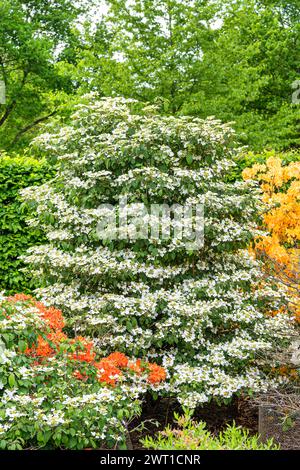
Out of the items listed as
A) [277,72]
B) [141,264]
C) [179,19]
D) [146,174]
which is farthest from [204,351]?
[277,72]

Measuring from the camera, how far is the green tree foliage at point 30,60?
50.9 ft

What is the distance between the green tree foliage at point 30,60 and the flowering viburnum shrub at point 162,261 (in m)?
10.3

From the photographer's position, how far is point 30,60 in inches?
628

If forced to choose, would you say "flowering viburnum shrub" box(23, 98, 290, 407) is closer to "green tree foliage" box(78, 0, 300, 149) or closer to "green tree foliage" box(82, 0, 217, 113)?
"green tree foliage" box(78, 0, 300, 149)

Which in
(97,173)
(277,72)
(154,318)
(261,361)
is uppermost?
(277,72)

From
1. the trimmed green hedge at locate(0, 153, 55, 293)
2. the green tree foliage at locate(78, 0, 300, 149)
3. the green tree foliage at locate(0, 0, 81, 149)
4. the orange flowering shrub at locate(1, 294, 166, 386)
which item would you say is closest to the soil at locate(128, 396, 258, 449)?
the orange flowering shrub at locate(1, 294, 166, 386)

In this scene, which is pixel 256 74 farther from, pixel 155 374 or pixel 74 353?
pixel 74 353

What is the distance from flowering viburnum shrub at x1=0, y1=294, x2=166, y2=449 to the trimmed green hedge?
362 cm

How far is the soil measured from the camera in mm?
4977

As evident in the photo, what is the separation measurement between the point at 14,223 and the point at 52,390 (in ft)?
14.5

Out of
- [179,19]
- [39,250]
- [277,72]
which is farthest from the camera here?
[277,72]

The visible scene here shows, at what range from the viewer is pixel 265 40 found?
16.6 m
